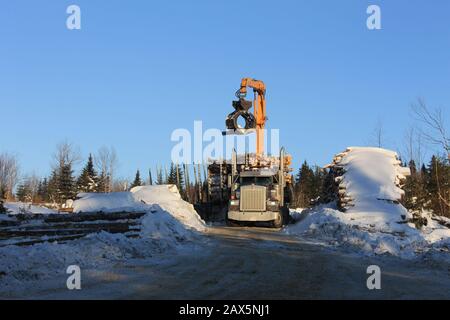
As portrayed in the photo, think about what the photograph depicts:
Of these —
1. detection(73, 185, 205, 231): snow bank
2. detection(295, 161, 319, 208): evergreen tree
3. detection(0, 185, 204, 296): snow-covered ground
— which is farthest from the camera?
detection(295, 161, 319, 208): evergreen tree

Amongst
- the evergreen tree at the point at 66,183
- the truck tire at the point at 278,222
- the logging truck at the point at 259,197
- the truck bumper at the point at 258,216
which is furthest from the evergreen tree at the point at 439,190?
the evergreen tree at the point at 66,183

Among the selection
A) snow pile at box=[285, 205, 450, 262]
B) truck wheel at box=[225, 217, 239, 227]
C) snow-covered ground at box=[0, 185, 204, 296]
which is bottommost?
truck wheel at box=[225, 217, 239, 227]

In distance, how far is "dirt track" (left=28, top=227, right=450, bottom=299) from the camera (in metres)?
7.98

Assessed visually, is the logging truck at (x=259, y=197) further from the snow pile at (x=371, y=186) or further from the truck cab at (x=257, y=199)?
the snow pile at (x=371, y=186)

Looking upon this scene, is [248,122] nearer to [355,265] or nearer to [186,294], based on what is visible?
[355,265]

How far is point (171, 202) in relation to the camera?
2970 cm

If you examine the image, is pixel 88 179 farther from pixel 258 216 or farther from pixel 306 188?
pixel 258 216

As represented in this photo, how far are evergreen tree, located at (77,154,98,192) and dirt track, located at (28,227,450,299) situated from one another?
67607 millimetres

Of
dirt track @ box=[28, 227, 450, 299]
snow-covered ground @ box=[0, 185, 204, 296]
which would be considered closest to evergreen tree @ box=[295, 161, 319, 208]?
snow-covered ground @ box=[0, 185, 204, 296]

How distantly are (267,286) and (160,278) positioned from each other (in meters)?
2.13

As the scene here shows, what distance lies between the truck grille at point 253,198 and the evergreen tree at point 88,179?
2128 inches

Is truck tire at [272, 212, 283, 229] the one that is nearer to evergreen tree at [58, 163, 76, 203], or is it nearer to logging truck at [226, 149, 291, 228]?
logging truck at [226, 149, 291, 228]

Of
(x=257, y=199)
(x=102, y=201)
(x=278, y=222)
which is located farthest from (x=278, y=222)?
(x=102, y=201)
